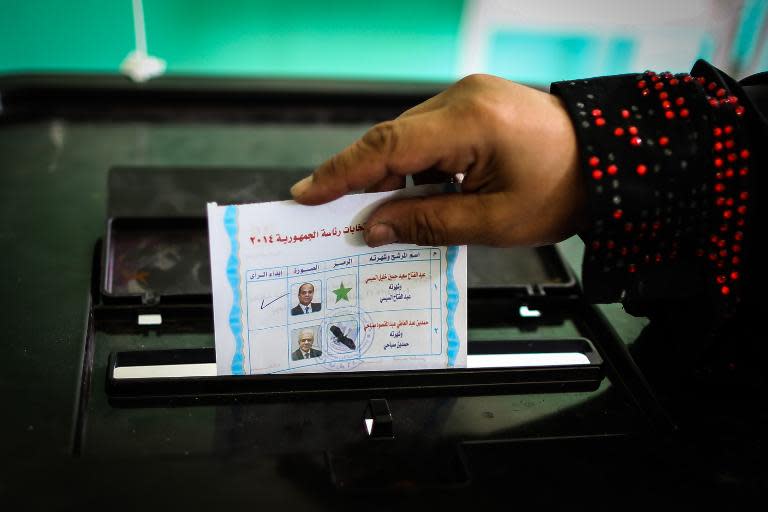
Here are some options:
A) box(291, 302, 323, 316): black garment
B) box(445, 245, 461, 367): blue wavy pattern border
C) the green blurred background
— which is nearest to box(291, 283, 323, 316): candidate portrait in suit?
box(291, 302, 323, 316): black garment

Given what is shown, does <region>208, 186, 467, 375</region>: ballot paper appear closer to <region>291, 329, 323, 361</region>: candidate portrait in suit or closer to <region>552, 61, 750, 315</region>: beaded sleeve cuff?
<region>291, 329, 323, 361</region>: candidate portrait in suit

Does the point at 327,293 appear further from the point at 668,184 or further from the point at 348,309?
the point at 668,184

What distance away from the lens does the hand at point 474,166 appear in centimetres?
70

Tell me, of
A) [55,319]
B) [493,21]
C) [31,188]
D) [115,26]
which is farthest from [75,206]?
[493,21]

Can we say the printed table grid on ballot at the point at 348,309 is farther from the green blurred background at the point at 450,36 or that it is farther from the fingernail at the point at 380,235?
the green blurred background at the point at 450,36

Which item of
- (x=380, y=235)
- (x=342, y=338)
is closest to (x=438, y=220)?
(x=380, y=235)

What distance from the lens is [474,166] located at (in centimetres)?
73

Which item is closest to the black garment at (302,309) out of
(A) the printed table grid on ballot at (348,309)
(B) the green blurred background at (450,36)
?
(A) the printed table grid on ballot at (348,309)

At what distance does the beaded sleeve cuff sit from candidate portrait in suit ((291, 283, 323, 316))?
0.28 metres

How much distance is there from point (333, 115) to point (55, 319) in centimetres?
82

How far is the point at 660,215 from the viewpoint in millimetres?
756

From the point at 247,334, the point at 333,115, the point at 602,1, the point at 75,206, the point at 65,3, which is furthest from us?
the point at 602,1

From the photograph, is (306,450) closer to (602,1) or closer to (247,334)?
(247,334)

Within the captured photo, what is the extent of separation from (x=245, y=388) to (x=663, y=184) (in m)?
0.48
